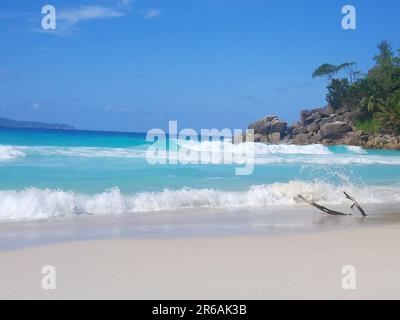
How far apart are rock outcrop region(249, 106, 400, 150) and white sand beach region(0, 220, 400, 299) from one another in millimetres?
47864

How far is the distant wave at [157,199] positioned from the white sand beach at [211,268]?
12.1 ft

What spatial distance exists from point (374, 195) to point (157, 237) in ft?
28.9

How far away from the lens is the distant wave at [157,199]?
35.2ft

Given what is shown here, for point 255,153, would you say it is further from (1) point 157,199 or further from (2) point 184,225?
(2) point 184,225

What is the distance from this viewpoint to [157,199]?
12.6 meters

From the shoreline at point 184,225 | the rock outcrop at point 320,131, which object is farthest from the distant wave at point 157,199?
the rock outcrop at point 320,131

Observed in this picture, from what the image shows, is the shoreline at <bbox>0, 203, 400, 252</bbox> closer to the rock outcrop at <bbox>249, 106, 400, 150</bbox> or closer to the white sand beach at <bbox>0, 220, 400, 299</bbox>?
the white sand beach at <bbox>0, 220, 400, 299</bbox>

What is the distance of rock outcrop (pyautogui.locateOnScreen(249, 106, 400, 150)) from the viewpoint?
179 ft

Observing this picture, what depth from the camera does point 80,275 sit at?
5648 millimetres

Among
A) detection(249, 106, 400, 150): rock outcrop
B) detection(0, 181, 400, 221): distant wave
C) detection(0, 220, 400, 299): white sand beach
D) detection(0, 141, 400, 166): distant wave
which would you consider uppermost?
detection(249, 106, 400, 150): rock outcrop

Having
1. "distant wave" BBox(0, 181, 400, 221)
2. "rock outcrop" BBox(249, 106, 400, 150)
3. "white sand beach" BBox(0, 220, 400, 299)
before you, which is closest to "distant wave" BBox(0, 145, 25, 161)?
"distant wave" BBox(0, 181, 400, 221)
